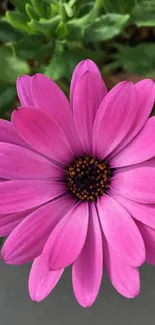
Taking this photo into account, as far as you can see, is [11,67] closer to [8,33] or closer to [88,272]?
[8,33]

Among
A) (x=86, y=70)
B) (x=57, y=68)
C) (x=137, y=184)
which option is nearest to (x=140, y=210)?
(x=137, y=184)

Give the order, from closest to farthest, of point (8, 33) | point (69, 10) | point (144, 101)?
point (144, 101)
point (69, 10)
point (8, 33)

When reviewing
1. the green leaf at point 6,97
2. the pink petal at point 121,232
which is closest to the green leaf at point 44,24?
the green leaf at point 6,97

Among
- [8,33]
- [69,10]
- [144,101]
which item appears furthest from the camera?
[8,33]

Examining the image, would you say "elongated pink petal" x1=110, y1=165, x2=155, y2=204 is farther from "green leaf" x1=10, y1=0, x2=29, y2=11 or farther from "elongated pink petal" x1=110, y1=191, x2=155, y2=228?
"green leaf" x1=10, y1=0, x2=29, y2=11

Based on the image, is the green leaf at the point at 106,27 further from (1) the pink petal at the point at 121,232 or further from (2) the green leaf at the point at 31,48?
(1) the pink petal at the point at 121,232

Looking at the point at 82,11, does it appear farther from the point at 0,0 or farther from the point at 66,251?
the point at 66,251

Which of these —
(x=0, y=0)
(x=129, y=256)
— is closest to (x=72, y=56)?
(x=0, y=0)
